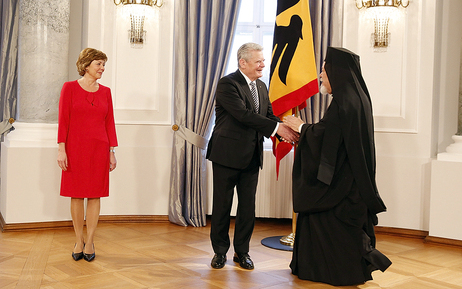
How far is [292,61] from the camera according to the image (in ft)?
13.7

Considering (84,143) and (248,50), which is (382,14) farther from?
(84,143)

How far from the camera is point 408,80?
190 inches

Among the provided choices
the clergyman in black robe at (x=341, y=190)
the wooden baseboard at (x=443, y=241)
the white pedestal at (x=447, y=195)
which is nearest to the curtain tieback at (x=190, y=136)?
the clergyman in black robe at (x=341, y=190)

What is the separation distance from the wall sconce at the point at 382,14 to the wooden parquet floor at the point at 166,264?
81.2 inches

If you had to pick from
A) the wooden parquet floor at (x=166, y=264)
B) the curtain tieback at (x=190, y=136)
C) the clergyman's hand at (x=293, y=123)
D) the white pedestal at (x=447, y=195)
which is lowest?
the wooden parquet floor at (x=166, y=264)

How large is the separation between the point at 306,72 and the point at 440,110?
5.62 ft

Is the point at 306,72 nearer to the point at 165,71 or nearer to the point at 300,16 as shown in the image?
the point at 300,16

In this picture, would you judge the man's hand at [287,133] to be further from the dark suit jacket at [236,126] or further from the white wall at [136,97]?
the white wall at [136,97]

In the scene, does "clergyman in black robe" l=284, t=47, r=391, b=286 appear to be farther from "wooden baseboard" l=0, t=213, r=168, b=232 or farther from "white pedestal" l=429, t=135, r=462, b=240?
"wooden baseboard" l=0, t=213, r=168, b=232

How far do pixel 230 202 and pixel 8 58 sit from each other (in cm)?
334

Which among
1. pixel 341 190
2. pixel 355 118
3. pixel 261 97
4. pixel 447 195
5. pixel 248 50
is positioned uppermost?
pixel 248 50

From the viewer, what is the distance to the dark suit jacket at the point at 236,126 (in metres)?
3.34

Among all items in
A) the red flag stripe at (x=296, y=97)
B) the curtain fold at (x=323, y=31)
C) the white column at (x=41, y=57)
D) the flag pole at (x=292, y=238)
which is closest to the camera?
the red flag stripe at (x=296, y=97)

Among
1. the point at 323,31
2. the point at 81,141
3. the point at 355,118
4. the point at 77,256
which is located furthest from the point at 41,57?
the point at 355,118
